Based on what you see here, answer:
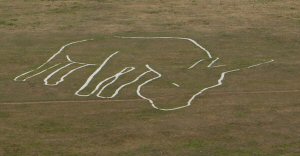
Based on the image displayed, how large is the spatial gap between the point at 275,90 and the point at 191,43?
26.1ft

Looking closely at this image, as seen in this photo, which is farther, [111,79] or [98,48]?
[98,48]

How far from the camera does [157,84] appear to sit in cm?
2570

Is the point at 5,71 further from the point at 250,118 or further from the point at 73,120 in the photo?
the point at 250,118

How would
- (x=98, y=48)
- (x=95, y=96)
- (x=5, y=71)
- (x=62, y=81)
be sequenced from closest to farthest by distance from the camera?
(x=95, y=96)
(x=62, y=81)
(x=5, y=71)
(x=98, y=48)

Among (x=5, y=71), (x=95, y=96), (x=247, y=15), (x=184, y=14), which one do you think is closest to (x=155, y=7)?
(x=184, y=14)

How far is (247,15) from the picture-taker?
128 feet

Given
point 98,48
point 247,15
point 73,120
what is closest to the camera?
point 73,120

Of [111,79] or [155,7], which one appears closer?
[111,79]

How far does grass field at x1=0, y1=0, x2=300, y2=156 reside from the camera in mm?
19438

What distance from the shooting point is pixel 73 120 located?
2159 centimetres

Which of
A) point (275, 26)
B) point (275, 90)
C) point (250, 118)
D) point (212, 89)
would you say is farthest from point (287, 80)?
point (275, 26)

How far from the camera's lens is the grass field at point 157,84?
19438 millimetres

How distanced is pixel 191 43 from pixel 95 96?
9250mm

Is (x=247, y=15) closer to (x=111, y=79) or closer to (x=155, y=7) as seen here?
(x=155, y=7)
